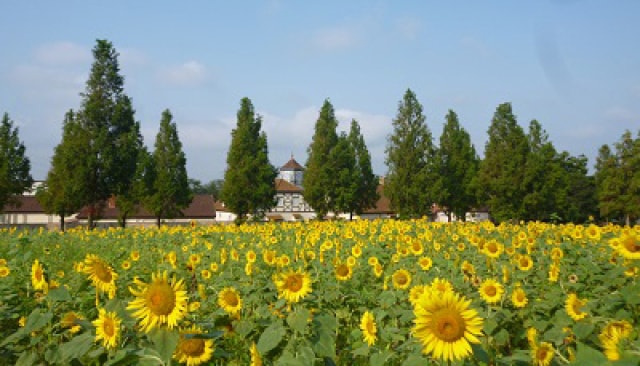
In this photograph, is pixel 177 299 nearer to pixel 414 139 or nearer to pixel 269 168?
pixel 269 168

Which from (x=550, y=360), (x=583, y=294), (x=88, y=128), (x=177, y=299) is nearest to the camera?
(x=177, y=299)

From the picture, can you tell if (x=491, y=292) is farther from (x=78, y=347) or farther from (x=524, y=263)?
(x=78, y=347)

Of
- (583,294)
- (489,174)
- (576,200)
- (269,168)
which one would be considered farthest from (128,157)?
(576,200)

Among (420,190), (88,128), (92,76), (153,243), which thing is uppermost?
(92,76)

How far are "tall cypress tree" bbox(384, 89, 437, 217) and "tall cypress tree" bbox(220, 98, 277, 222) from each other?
9.50m

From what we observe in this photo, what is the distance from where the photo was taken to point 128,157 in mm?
31172

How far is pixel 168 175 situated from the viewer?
38.5m

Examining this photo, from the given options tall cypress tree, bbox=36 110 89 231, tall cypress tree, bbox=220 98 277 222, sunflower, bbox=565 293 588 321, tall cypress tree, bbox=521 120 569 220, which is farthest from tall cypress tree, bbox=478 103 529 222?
sunflower, bbox=565 293 588 321

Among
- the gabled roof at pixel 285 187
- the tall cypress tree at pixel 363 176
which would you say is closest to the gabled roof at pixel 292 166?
the gabled roof at pixel 285 187

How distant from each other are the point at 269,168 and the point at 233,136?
3.81 m

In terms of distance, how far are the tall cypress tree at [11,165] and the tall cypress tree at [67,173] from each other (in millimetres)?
3230

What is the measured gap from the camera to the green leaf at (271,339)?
206 centimetres

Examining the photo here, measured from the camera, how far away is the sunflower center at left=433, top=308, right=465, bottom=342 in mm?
1748

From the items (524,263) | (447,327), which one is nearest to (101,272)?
(447,327)
